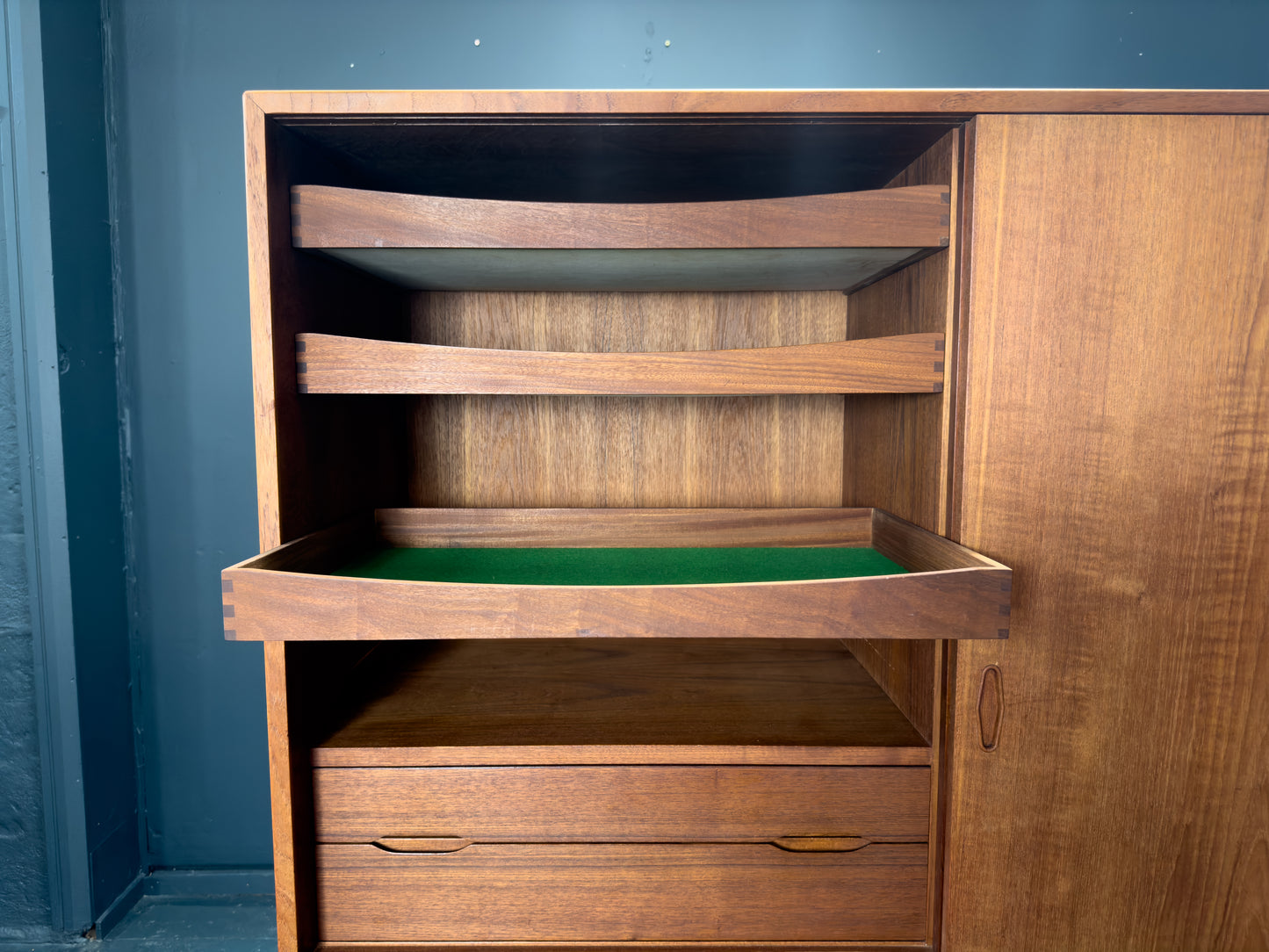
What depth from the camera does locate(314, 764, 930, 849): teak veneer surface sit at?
96cm

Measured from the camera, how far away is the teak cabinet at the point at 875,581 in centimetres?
87

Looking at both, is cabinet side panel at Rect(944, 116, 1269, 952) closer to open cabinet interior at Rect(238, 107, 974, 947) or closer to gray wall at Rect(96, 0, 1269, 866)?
open cabinet interior at Rect(238, 107, 974, 947)

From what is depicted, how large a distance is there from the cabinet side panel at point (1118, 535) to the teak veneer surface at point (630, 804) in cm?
10

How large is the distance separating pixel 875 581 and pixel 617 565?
0.43m

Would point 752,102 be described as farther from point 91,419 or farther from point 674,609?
point 91,419

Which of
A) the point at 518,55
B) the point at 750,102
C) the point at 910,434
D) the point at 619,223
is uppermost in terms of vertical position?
the point at 518,55

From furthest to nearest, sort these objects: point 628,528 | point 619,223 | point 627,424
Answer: point 627,424
point 628,528
point 619,223

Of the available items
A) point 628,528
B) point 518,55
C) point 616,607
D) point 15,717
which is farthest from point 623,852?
point 518,55

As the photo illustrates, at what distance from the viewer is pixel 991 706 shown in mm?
913

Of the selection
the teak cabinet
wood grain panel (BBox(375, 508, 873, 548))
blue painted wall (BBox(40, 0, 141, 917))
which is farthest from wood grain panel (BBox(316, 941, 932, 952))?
blue painted wall (BBox(40, 0, 141, 917))

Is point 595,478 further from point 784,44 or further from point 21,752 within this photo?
point 21,752

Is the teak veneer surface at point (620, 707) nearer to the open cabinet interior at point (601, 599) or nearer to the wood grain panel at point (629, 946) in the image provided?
the open cabinet interior at point (601, 599)

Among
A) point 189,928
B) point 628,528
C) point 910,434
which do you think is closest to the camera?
point 910,434

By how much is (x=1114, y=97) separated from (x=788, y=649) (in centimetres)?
99
